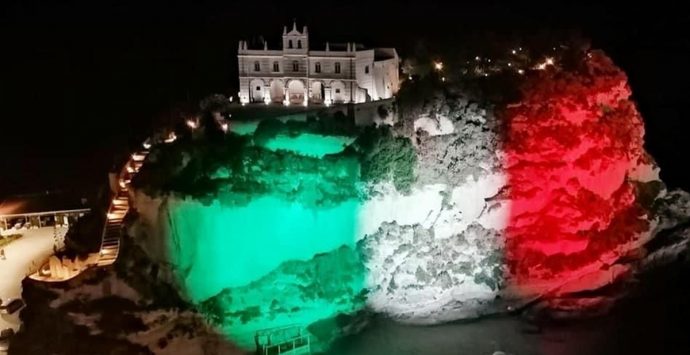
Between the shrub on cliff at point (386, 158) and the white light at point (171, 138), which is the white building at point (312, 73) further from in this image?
the white light at point (171, 138)

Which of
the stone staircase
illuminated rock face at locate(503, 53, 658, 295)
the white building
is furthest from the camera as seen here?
illuminated rock face at locate(503, 53, 658, 295)

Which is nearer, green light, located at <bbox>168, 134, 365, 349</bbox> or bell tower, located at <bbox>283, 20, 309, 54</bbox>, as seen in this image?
green light, located at <bbox>168, 134, 365, 349</bbox>

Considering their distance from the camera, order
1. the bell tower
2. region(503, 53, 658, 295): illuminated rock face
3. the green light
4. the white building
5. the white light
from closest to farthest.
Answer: the green light, the white light, the bell tower, the white building, region(503, 53, 658, 295): illuminated rock face

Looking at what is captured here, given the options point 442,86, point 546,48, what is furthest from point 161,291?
point 546,48

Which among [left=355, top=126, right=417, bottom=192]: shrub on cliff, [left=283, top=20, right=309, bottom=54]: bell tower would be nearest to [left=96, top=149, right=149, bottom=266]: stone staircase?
[left=283, top=20, right=309, bottom=54]: bell tower

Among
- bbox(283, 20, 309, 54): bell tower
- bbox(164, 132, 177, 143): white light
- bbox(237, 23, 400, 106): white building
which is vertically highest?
bbox(283, 20, 309, 54): bell tower


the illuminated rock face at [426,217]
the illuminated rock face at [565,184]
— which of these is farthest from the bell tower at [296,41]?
the illuminated rock face at [565,184]

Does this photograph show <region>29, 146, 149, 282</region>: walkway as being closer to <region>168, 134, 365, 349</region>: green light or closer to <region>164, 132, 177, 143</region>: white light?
<region>164, 132, 177, 143</region>: white light

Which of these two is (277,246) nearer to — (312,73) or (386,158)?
(386,158)

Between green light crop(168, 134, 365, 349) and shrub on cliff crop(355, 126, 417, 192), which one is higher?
shrub on cliff crop(355, 126, 417, 192)
